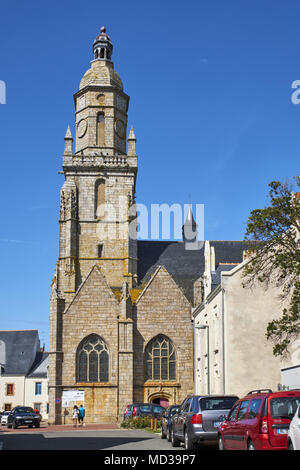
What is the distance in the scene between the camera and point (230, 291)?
2795 centimetres

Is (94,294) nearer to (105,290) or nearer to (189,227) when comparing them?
(105,290)

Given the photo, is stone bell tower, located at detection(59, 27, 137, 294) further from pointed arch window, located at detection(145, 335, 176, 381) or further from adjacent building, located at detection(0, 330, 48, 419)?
adjacent building, located at detection(0, 330, 48, 419)

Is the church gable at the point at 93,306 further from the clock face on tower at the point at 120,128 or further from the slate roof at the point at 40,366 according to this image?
the slate roof at the point at 40,366

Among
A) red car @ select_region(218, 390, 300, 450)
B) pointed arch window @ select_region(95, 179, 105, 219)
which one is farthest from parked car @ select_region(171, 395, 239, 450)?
pointed arch window @ select_region(95, 179, 105, 219)

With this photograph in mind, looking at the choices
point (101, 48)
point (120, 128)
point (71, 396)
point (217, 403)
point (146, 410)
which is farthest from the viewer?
point (101, 48)

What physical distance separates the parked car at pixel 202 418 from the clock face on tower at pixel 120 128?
33034mm

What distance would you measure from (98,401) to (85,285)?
7.56 meters

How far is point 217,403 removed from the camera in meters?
15.9

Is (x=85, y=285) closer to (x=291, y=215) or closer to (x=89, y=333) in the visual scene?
(x=89, y=333)

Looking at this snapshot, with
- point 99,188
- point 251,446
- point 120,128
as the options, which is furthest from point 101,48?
point 251,446

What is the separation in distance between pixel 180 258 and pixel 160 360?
31.6ft

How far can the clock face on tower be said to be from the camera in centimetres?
4731

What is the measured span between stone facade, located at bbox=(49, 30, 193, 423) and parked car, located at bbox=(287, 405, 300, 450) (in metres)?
30.6

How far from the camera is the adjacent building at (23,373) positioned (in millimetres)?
58656
